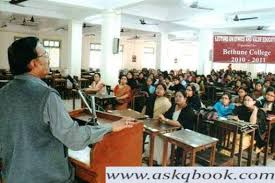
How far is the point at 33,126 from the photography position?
1413mm

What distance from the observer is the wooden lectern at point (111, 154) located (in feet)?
5.57

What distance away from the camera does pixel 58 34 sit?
16.8 meters

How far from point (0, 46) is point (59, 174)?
50.3ft

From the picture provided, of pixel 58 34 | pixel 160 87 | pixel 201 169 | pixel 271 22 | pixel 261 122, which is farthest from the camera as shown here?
pixel 58 34

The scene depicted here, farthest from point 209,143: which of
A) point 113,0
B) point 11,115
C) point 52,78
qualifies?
point 52,78

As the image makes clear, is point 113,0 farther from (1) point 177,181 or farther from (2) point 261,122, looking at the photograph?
(1) point 177,181

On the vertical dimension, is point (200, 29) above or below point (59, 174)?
above

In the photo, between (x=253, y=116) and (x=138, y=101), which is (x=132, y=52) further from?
(x=253, y=116)

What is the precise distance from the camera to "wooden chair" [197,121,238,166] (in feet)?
11.6

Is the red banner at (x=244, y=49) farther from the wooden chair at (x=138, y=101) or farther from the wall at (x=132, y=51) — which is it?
the wall at (x=132, y=51)

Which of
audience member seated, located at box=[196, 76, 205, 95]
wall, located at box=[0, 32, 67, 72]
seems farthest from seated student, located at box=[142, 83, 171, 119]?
wall, located at box=[0, 32, 67, 72]

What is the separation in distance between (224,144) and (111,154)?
2.38 metres

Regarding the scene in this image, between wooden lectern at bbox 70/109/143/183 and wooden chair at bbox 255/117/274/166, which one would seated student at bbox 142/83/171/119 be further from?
wooden lectern at bbox 70/109/143/183

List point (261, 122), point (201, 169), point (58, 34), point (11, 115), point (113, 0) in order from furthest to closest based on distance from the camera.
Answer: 1. point (58, 34)
2. point (113, 0)
3. point (261, 122)
4. point (11, 115)
5. point (201, 169)
